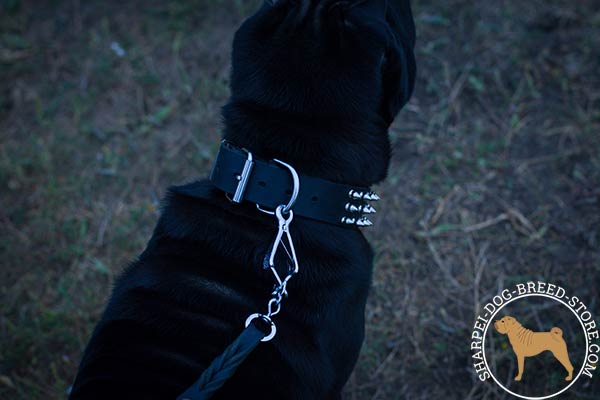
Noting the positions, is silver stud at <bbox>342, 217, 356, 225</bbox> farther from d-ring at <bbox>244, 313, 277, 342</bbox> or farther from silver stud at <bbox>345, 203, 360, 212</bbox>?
d-ring at <bbox>244, 313, 277, 342</bbox>

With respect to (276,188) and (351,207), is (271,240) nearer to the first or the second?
(276,188)

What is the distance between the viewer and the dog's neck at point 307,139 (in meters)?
1.47

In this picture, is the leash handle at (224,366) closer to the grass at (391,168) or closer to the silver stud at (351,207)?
the silver stud at (351,207)

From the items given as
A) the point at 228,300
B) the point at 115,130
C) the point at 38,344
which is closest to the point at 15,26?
the point at 115,130

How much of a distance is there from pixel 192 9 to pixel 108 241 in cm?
163

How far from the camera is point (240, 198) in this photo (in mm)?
1435

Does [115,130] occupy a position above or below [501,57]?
below

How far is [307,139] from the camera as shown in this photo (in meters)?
1.47

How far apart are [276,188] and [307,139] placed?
0.18 metres

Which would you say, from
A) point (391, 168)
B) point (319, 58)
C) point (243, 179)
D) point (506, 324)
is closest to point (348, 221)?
point (243, 179)

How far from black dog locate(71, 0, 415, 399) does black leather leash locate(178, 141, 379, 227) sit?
0.04m

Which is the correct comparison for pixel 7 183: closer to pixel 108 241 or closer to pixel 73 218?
pixel 73 218

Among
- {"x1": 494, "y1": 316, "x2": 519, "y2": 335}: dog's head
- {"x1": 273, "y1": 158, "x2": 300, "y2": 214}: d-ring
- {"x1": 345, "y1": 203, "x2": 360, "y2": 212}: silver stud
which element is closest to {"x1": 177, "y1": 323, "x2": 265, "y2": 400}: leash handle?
{"x1": 273, "y1": 158, "x2": 300, "y2": 214}: d-ring

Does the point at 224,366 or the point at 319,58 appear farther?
the point at 319,58
